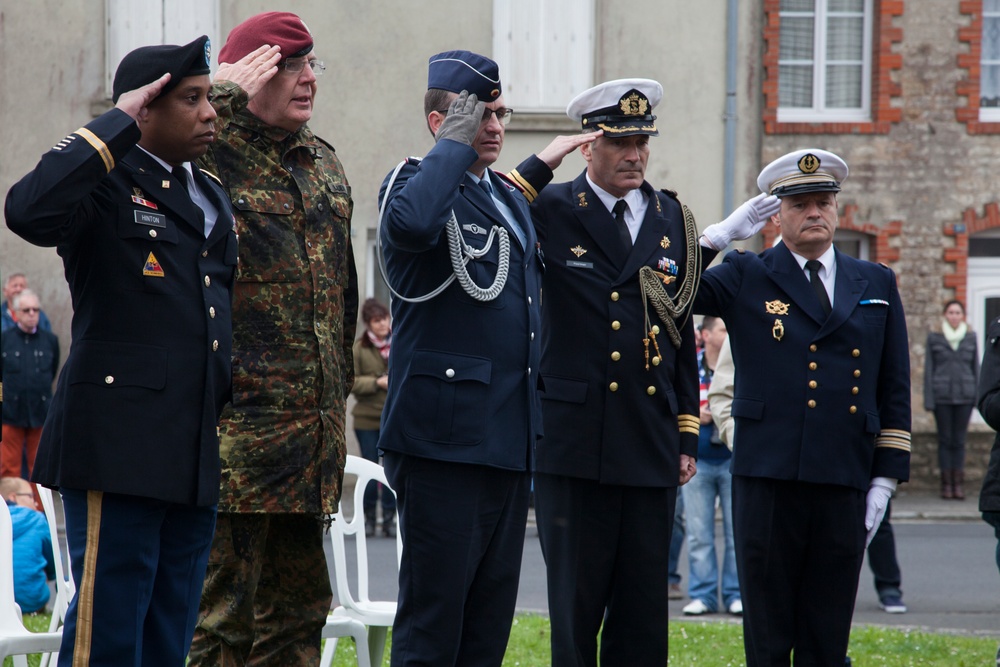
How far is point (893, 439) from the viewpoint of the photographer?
4.98m

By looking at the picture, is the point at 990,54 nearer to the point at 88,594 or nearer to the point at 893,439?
the point at 893,439

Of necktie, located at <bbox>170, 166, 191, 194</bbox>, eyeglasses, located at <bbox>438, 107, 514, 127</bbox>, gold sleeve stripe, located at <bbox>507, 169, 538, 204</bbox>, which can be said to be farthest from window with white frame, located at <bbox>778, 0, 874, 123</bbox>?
necktie, located at <bbox>170, 166, 191, 194</bbox>

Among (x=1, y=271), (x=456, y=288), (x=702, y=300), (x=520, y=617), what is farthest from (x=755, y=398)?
(x=1, y=271)

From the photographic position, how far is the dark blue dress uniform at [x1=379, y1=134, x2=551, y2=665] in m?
3.90

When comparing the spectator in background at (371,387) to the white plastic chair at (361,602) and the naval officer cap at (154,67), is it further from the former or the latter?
the naval officer cap at (154,67)

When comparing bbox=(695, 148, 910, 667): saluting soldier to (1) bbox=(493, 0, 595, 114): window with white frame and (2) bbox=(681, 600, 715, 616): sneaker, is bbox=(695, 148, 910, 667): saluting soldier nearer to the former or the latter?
(2) bbox=(681, 600, 715, 616): sneaker

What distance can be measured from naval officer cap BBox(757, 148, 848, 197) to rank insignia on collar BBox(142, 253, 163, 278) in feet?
8.23

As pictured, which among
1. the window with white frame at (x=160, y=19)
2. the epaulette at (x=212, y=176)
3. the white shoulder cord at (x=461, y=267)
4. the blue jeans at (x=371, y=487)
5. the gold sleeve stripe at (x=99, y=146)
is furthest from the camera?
the window with white frame at (x=160, y=19)

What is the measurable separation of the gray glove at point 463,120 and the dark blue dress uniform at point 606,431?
664 millimetres

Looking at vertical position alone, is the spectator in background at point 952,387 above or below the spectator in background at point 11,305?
below

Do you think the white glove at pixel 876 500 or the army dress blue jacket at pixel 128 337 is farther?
the white glove at pixel 876 500

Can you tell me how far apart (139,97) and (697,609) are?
6085mm

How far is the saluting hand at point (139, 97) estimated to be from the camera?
3312 mm

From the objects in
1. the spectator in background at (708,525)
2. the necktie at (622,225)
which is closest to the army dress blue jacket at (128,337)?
the necktie at (622,225)
